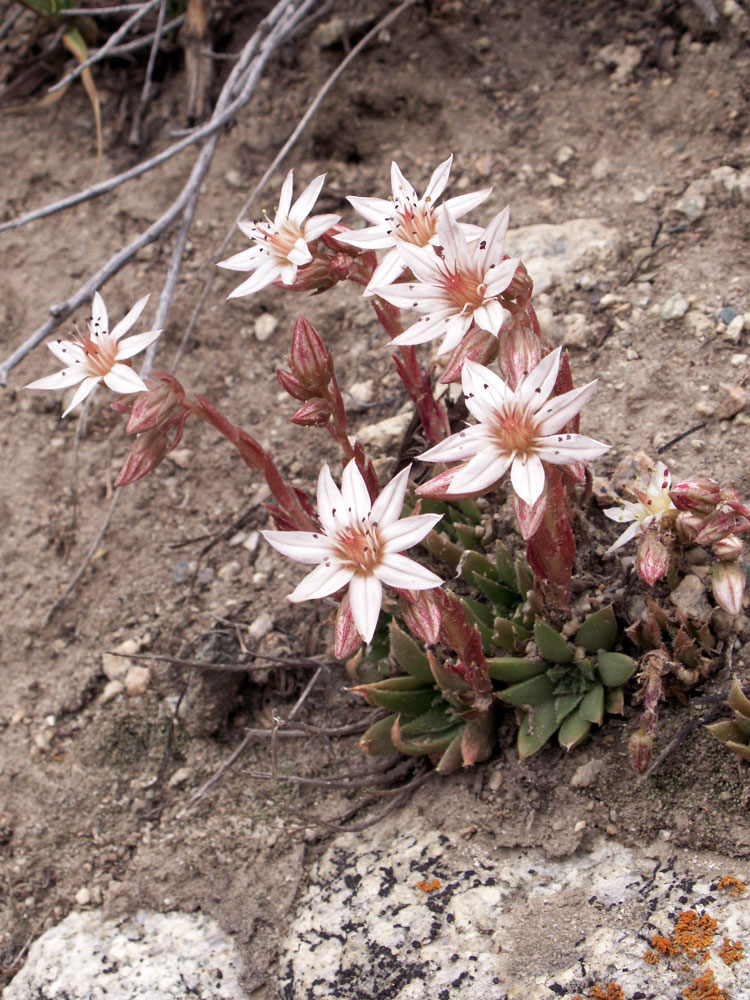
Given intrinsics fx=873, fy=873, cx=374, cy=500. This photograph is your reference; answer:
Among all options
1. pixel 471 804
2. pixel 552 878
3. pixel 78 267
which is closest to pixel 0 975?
pixel 471 804

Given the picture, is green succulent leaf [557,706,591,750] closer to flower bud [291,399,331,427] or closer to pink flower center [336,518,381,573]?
pink flower center [336,518,381,573]

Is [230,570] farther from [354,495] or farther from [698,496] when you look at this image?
[698,496]

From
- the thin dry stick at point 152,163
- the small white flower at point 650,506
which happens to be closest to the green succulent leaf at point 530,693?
the small white flower at point 650,506

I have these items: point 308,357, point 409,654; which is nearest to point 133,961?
point 409,654

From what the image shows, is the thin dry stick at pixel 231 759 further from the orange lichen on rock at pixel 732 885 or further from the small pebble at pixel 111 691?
the orange lichen on rock at pixel 732 885

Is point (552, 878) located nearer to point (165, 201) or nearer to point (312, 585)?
point (312, 585)
